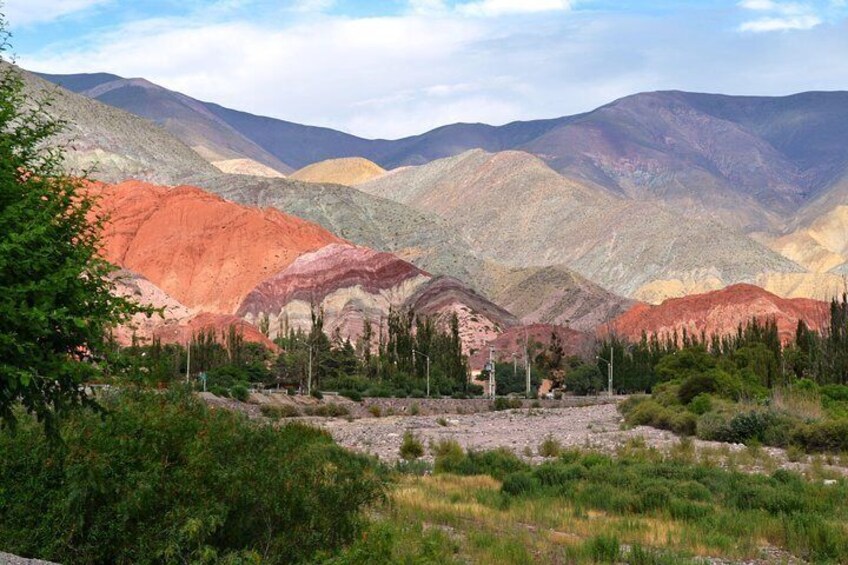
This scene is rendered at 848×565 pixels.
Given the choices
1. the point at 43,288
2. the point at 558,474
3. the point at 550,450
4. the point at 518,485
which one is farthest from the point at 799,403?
the point at 43,288

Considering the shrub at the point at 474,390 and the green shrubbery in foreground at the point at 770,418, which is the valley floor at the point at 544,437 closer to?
the green shrubbery in foreground at the point at 770,418

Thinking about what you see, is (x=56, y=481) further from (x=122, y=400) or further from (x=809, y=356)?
(x=809, y=356)

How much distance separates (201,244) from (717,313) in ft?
227

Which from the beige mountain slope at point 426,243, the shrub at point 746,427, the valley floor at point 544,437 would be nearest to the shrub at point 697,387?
the valley floor at point 544,437

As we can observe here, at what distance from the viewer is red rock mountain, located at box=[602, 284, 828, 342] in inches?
5295

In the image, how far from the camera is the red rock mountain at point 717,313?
134500 millimetres

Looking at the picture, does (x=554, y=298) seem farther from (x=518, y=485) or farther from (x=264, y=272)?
(x=518, y=485)

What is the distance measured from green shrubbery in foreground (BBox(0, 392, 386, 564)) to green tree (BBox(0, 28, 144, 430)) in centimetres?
62

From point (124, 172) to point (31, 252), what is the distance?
6065 inches

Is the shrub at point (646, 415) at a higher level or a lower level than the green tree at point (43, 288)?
lower

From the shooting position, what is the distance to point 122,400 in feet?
43.1

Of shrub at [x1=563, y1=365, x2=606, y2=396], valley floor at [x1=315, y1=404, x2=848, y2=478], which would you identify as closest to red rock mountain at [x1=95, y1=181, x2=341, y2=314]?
shrub at [x1=563, y1=365, x2=606, y2=396]

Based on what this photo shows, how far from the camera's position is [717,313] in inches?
5453

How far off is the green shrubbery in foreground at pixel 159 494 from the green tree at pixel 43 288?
24.2 inches
